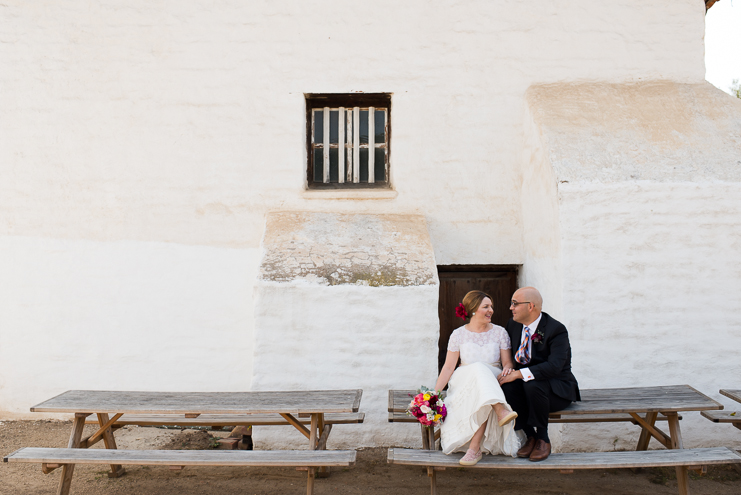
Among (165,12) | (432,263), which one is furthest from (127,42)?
(432,263)

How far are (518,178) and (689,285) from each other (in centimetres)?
193

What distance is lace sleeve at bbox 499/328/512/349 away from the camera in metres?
3.93

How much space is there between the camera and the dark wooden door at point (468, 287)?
6.02 metres

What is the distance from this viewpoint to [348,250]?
5285mm

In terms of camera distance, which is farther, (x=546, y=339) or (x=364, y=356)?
(x=364, y=356)

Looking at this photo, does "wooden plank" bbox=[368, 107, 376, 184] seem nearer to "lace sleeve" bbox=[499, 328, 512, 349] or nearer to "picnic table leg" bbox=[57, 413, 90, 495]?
"lace sleeve" bbox=[499, 328, 512, 349]

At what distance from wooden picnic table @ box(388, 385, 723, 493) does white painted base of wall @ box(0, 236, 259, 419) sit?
234 cm

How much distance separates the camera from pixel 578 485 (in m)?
4.41

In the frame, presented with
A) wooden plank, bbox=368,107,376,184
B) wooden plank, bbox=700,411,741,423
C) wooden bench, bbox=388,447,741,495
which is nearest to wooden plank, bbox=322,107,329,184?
wooden plank, bbox=368,107,376,184

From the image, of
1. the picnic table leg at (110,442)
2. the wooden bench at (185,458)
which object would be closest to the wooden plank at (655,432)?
the wooden bench at (185,458)

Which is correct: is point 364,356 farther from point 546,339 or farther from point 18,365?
point 18,365

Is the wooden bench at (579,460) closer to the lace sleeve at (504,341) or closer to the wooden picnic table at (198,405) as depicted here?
the wooden picnic table at (198,405)

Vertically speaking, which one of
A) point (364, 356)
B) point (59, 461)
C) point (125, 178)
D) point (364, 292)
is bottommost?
point (59, 461)

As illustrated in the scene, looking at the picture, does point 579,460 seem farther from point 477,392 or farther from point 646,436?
point 646,436
